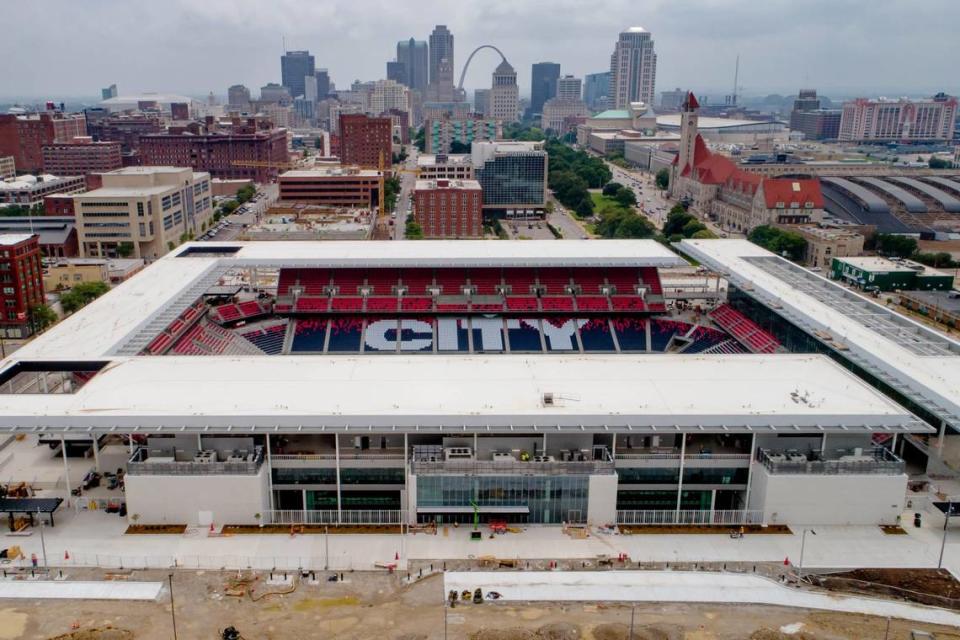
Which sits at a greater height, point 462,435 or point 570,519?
point 462,435

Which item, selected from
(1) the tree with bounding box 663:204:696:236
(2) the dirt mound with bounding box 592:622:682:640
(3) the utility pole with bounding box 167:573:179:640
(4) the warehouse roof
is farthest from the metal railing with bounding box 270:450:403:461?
(1) the tree with bounding box 663:204:696:236

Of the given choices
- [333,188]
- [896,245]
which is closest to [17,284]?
[333,188]

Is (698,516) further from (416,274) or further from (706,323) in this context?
(416,274)

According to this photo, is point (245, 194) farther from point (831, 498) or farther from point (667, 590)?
point (667, 590)

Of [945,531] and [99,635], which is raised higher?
[945,531]

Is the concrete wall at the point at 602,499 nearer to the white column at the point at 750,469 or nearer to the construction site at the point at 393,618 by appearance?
the construction site at the point at 393,618

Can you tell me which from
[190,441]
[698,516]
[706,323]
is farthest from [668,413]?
[706,323]
